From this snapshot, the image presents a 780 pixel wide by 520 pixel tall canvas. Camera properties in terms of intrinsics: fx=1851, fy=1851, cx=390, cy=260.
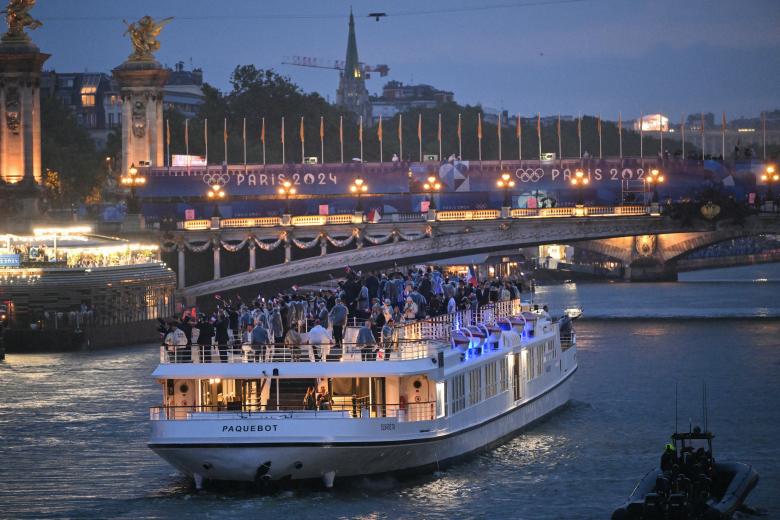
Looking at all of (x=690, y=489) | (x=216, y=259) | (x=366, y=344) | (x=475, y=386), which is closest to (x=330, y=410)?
(x=366, y=344)

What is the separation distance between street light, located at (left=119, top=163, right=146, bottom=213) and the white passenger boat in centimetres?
5536

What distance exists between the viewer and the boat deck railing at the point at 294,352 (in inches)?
1567

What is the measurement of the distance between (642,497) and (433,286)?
1547 centimetres

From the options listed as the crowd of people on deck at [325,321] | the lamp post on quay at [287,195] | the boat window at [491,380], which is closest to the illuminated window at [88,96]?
the lamp post on quay at [287,195]

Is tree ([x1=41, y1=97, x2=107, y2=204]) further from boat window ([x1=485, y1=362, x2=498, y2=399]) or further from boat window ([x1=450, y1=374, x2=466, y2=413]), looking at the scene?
boat window ([x1=450, y1=374, x2=466, y2=413])

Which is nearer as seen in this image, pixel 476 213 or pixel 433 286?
pixel 433 286

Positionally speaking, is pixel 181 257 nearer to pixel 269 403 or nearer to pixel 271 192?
pixel 271 192

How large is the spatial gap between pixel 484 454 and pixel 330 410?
5.91m

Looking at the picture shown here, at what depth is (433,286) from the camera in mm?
49938

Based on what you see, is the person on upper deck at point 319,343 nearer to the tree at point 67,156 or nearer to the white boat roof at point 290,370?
the white boat roof at point 290,370

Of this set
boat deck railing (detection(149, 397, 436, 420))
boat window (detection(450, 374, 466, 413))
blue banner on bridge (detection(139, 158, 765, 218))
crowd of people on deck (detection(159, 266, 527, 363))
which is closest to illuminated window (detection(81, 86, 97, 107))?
blue banner on bridge (detection(139, 158, 765, 218))

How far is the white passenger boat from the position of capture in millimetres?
38188

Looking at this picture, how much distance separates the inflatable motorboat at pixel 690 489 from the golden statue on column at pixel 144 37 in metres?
73.9

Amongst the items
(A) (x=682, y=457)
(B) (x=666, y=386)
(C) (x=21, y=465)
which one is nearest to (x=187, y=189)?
(B) (x=666, y=386)
